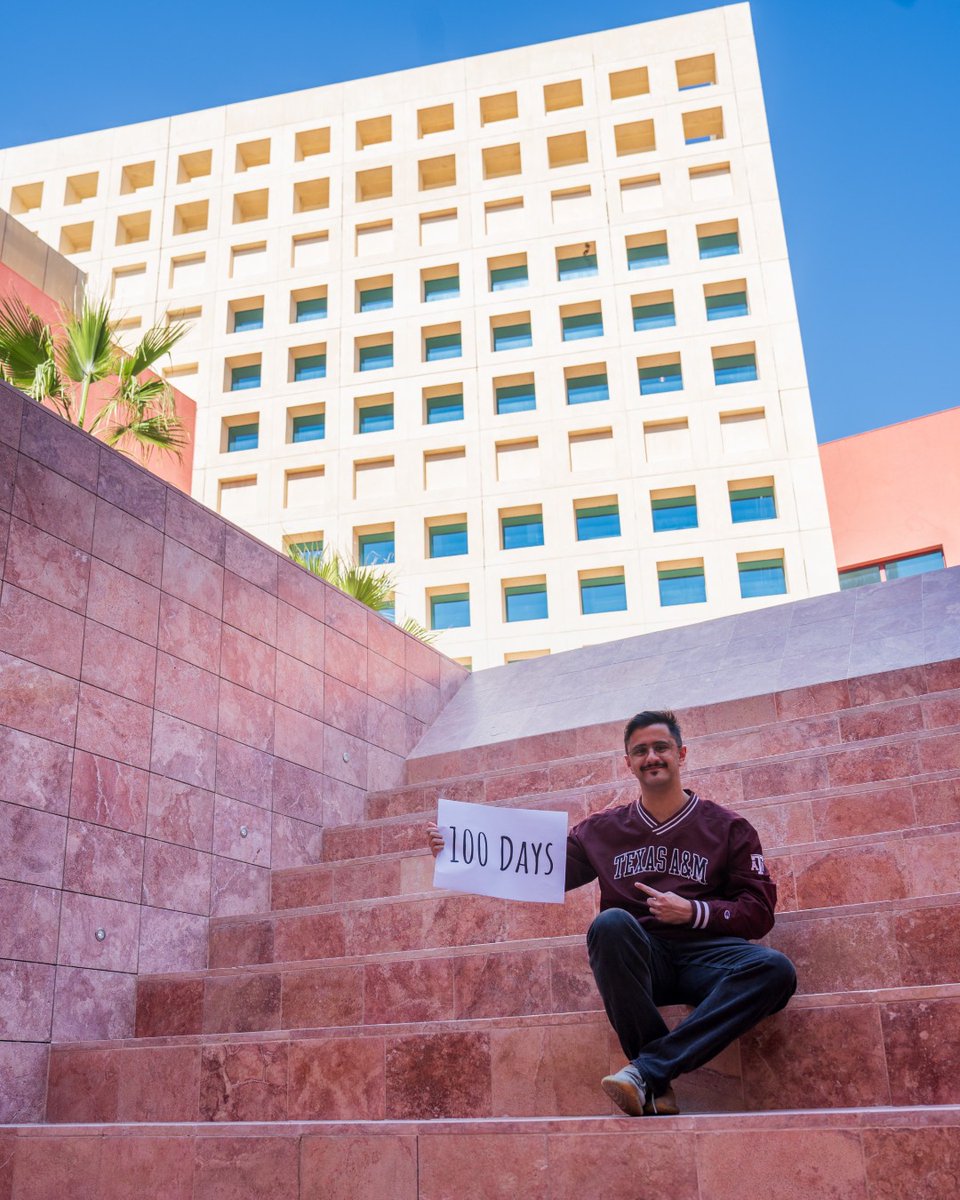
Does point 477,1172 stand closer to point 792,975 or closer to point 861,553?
point 792,975

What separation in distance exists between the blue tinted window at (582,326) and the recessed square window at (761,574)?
7.60m

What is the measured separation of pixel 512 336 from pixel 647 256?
4.30m

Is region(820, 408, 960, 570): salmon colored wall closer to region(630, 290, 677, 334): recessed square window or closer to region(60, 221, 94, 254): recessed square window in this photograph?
region(630, 290, 677, 334): recessed square window

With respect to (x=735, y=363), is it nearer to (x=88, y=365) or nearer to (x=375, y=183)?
(x=375, y=183)

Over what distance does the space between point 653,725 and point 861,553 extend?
1068 inches

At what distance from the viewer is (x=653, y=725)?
451 centimetres

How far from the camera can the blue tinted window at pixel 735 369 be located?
3186 cm

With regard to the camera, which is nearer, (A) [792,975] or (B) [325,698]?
(A) [792,975]

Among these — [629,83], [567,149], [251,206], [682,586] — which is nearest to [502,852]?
[682,586]

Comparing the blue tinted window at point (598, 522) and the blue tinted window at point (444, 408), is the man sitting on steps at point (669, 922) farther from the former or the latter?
the blue tinted window at point (444, 408)

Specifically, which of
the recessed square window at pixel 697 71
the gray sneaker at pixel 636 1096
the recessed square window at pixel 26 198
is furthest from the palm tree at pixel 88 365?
the recessed square window at pixel 26 198

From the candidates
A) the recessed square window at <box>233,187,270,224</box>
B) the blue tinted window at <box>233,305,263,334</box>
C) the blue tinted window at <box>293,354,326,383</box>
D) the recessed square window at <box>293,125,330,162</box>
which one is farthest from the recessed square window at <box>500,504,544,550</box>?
the recessed square window at <box>293,125,330,162</box>

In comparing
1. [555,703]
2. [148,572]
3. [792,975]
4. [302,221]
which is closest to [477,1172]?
[792,975]

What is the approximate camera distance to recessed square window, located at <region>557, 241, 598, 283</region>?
33.5m
